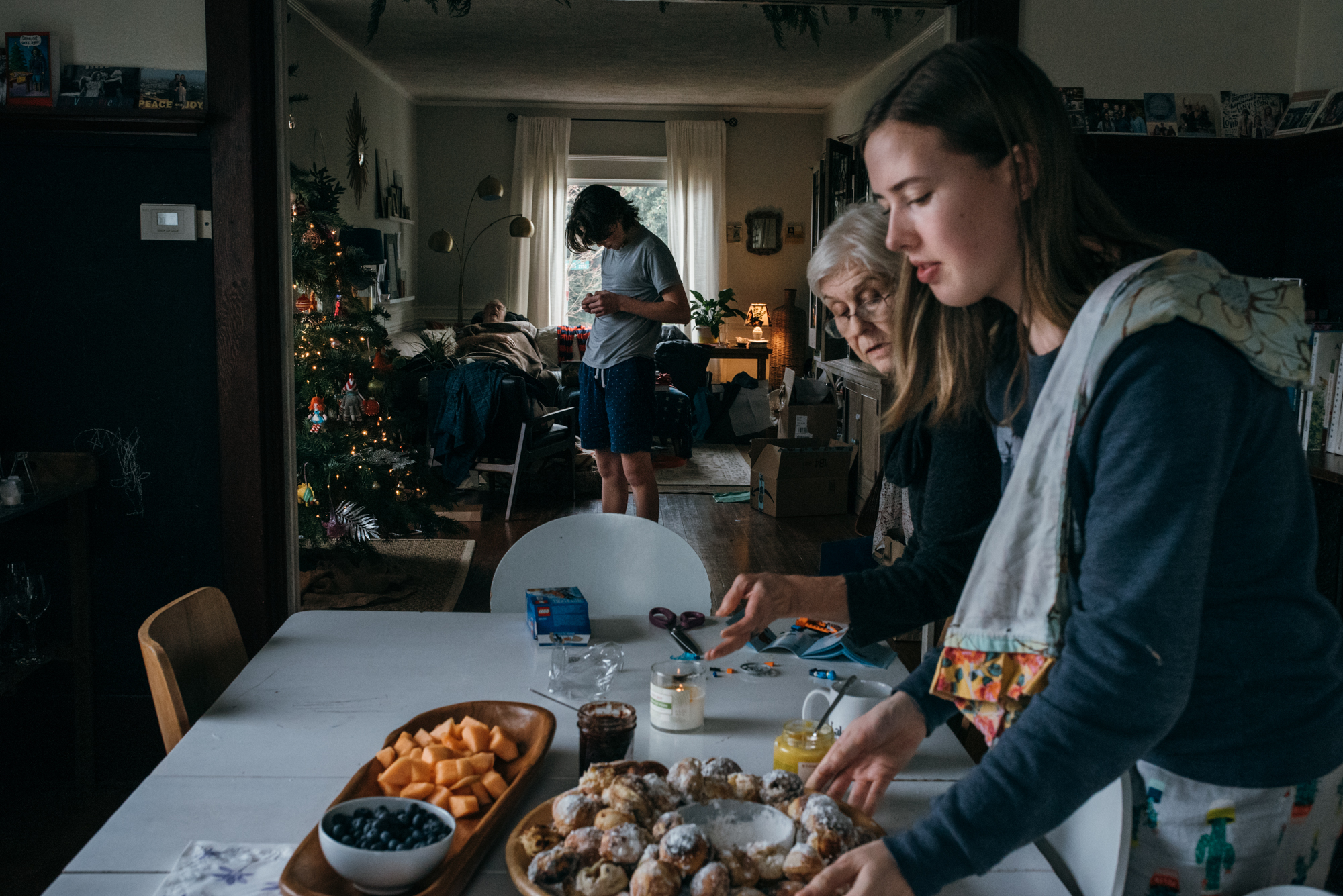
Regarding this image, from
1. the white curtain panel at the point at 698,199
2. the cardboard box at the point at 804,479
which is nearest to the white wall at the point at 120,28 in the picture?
the cardboard box at the point at 804,479

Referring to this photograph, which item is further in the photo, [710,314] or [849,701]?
[710,314]

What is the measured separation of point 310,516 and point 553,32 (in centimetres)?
423

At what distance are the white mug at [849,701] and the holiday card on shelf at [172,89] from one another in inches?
86.0

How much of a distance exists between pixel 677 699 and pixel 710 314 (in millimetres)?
8299

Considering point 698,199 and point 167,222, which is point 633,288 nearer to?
point 167,222

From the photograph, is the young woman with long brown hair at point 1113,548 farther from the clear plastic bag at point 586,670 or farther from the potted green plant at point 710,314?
the potted green plant at point 710,314

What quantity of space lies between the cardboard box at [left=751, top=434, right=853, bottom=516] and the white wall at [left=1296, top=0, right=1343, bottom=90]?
3036 millimetres

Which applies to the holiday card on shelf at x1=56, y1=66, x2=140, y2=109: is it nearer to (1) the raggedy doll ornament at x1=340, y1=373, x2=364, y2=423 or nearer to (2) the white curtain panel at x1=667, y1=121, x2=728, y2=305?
(1) the raggedy doll ornament at x1=340, y1=373, x2=364, y2=423

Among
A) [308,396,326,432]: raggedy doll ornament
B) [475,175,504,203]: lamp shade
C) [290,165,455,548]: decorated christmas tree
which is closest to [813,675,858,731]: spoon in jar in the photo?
[290,165,455,548]: decorated christmas tree

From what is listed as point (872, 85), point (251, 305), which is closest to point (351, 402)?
point (251, 305)

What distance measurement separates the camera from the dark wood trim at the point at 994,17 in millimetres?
2730

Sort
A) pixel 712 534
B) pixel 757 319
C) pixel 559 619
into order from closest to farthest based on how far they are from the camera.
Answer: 1. pixel 559 619
2. pixel 712 534
3. pixel 757 319

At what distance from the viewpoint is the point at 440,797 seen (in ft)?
3.46

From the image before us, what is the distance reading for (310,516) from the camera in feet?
12.8
